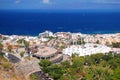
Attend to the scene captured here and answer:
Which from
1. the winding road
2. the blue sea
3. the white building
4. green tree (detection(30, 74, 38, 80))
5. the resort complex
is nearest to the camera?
green tree (detection(30, 74, 38, 80))

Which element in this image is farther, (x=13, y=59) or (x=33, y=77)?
(x=13, y=59)

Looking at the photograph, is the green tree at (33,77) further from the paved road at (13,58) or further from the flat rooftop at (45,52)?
the flat rooftop at (45,52)

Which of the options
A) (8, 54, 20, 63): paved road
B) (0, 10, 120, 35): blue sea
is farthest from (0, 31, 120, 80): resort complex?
(0, 10, 120, 35): blue sea

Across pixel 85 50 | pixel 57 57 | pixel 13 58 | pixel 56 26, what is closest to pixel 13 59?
pixel 13 58

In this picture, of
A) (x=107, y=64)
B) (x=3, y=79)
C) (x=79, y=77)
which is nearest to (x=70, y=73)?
(x=79, y=77)

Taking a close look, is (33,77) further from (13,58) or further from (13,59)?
(13,58)

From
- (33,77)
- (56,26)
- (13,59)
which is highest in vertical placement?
(56,26)

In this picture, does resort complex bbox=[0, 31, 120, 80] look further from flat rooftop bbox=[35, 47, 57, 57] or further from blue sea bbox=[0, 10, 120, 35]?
blue sea bbox=[0, 10, 120, 35]

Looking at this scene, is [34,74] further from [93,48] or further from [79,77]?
[93,48]

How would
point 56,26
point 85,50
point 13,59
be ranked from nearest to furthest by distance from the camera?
point 13,59 < point 85,50 < point 56,26

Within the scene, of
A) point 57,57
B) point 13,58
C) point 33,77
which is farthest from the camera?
point 57,57

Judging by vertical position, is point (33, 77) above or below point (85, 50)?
below
